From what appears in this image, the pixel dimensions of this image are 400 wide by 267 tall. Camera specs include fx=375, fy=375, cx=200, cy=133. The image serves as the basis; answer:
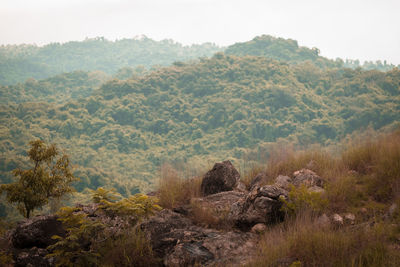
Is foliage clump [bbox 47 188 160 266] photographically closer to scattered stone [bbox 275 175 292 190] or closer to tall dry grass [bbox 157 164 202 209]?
tall dry grass [bbox 157 164 202 209]

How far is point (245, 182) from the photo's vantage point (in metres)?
8.53

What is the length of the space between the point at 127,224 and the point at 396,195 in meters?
4.14

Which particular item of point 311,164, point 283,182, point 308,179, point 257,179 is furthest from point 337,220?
point 257,179

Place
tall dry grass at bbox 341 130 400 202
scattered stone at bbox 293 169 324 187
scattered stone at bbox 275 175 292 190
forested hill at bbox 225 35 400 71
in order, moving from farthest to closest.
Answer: forested hill at bbox 225 35 400 71 → scattered stone at bbox 275 175 292 190 → scattered stone at bbox 293 169 324 187 → tall dry grass at bbox 341 130 400 202

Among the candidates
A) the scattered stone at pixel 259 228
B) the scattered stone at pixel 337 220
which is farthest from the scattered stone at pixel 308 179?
the scattered stone at pixel 259 228

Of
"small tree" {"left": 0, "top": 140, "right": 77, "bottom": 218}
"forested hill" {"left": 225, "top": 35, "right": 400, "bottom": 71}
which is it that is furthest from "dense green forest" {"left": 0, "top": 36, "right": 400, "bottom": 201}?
"small tree" {"left": 0, "top": 140, "right": 77, "bottom": 218}

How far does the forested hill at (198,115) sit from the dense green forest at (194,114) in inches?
7.1

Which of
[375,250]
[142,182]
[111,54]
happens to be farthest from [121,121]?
[111,54]

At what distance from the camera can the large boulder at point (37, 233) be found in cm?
600

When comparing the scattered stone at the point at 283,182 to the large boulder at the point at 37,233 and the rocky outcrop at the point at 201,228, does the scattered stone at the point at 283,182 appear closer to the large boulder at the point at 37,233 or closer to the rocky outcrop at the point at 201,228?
the rocky outcrop at the point at 201,228

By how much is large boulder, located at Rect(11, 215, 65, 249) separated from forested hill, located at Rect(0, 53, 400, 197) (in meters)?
42.4

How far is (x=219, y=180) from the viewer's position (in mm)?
7695

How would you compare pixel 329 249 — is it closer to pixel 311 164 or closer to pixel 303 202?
pixel 303 202

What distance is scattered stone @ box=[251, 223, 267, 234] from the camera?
5631mm
